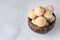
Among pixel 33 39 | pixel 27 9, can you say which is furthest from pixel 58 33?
pixel 27 9

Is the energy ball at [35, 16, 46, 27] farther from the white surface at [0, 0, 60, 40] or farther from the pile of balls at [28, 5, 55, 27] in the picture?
the white surface at [0, 0, 60, 40]

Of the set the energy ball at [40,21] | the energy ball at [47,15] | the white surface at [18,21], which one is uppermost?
the energy ball at [47,15]

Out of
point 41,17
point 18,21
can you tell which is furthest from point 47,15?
point 18,21

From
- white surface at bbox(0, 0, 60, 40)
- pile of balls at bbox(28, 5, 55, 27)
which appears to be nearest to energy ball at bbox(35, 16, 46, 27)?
pile of balls at bbox(28, 5, 55, 27)

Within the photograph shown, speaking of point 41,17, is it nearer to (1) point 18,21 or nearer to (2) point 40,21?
(2) point 40,21

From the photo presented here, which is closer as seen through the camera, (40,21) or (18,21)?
(40,21)

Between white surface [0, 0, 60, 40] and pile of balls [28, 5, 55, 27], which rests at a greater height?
pile of balls [28, 5, 55, 27]

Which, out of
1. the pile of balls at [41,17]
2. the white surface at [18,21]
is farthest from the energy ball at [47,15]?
the white surface at [18,21]

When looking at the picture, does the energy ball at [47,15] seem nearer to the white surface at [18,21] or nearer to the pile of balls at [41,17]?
the pile of balls at [41,17]
